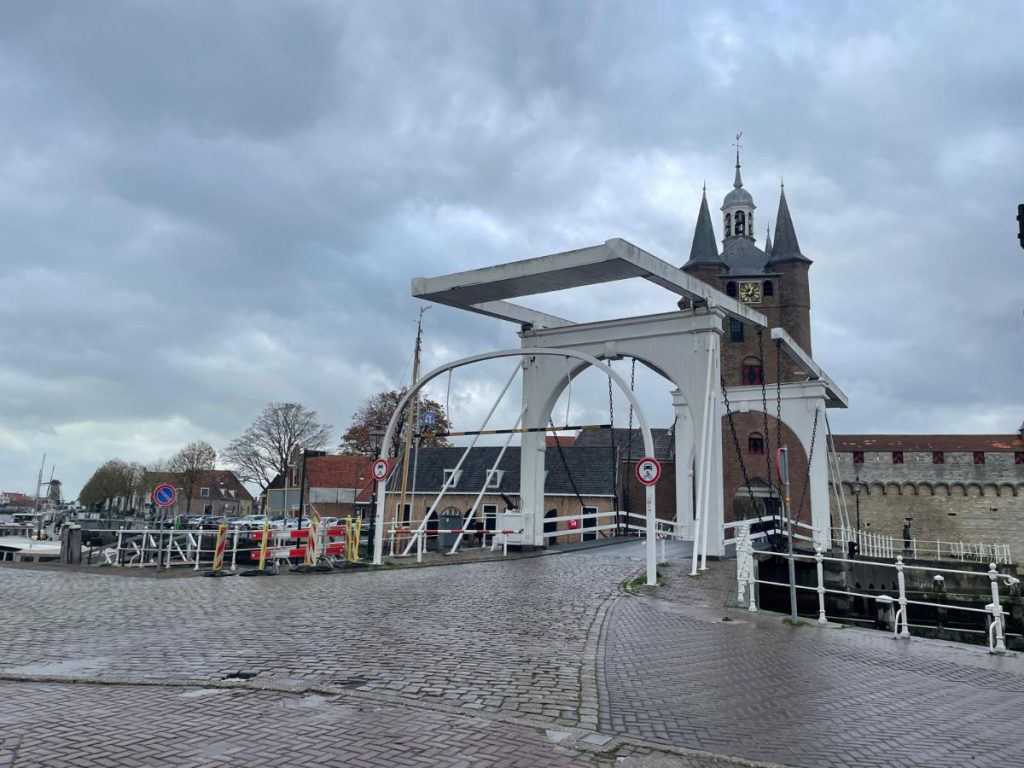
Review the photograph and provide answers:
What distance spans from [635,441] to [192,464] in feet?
115

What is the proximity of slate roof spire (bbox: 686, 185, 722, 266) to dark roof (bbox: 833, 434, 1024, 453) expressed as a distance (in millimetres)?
13398

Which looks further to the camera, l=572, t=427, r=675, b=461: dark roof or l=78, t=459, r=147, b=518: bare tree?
l=78, t=459, r=147, b=518: bare tree

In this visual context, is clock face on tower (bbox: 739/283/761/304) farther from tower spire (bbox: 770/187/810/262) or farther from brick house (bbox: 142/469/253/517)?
brick house (bbox: 142/469/253/517)

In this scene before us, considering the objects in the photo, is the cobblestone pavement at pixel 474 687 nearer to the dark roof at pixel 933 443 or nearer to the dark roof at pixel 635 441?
the dark roof at pixel 635 441

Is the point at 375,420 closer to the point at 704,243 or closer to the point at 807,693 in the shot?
the point at 704,243

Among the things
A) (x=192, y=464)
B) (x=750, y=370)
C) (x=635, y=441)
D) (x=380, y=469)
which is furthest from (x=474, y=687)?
(x=192, y=464)

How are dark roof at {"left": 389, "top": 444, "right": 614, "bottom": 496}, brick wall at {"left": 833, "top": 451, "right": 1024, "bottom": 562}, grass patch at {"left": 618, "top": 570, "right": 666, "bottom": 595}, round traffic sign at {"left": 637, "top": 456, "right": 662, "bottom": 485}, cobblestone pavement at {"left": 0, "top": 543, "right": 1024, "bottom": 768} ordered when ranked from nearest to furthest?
cobblestone pavement at {"left": 0, "top": 543, "right": 1024, "bottom": 768} < grass patch at {"left": 618, "top": 570, "right": 666, "bottom": 595} < round traffic sign at {"left": 637, "top": 456, "right": 662, "bottom": 485} < dark roof at {"left": 389, "top": 444, "right": 614, "bottom": 496} < brick wall at {"left": 833, "top": 451, "right": 1024, "bottom": 562}

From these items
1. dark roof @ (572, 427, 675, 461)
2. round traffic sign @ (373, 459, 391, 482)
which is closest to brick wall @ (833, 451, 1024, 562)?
dark roof @ (572, 427, 675, 461)

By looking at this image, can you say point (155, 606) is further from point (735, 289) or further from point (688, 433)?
point (735, 289)

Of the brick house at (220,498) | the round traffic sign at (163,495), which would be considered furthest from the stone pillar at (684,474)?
the brick house at (220,498)

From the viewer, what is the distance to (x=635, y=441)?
42.0 meters

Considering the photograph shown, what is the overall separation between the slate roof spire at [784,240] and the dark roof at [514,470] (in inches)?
625

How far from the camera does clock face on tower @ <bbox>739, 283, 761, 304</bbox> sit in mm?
43344

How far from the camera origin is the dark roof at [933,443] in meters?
42.3
